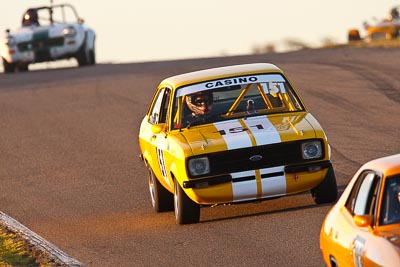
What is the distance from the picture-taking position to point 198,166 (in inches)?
494

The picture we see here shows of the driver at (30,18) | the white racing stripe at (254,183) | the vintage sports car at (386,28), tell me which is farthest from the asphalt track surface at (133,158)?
the vintage sports car at (386,28)

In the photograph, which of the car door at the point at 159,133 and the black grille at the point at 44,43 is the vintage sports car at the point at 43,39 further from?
the car door at the point at 159,133

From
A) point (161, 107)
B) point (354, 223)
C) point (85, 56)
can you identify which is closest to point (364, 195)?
point (354, 223)

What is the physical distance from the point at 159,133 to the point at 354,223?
18.4 feet

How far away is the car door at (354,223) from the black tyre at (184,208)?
4205mm

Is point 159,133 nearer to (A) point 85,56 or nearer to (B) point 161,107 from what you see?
(B) point 161,107

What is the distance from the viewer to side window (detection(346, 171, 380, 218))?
8.12 m

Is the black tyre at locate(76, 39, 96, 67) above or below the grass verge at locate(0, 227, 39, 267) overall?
below

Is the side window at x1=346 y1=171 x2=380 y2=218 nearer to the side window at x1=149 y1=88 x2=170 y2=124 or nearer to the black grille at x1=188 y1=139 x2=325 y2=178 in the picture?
the black grille at x1=188 y1=139 x2=325 y2=178

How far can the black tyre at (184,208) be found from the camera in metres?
12.7

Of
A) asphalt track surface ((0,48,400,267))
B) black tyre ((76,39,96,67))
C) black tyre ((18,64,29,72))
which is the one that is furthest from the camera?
black tyre ((18,64,29,72))

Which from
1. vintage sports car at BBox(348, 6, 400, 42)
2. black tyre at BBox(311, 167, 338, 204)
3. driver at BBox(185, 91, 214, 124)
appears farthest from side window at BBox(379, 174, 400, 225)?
vintage sports car at BBox(348, 6, 400, 42)

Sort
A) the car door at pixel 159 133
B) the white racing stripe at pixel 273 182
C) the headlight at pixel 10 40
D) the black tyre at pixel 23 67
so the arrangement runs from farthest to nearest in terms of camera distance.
Result: 1. the black tyre at pixel 23 67
2. the headlight at pixel 10 40
3. the car door at pixel 159 133
4. the white racing stripe at pixel 273 182

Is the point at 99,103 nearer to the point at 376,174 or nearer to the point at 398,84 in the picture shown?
the point at 398,84
